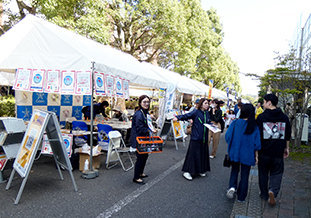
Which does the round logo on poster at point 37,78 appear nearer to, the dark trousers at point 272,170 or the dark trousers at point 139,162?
the dark trousers at point 139,162

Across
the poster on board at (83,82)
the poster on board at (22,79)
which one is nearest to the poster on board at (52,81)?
the poster on board at (22,79)

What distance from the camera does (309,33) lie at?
20.8 metres

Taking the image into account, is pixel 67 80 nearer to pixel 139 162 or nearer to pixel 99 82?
pixel 99 82

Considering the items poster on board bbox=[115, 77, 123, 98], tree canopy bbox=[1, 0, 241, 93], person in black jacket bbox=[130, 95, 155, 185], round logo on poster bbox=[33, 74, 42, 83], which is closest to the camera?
person in black jacket bbox=[130, 95, 155, 185]

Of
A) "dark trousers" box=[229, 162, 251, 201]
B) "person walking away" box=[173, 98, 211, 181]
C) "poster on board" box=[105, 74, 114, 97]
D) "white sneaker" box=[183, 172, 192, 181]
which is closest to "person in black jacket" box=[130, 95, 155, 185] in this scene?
"person walking away" box=[173, 98, 211, 181]

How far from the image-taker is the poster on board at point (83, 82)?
4.49m

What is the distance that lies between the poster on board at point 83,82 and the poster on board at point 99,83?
12 cm

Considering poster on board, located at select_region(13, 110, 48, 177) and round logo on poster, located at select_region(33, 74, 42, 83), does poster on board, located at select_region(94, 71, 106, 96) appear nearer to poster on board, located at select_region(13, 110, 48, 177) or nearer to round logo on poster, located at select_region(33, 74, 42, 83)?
poster on board, located at select_region(13, 110, 48, 177)

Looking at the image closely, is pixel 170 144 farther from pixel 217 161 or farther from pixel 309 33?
pixel 309 33

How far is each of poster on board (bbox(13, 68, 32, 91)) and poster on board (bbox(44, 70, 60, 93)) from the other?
44 centimetres

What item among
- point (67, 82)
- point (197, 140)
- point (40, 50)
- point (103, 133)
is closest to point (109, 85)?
point (67, 82)

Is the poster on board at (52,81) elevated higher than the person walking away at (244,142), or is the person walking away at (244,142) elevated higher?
A: the poster on board at (52,81)

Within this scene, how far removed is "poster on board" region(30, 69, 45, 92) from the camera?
4.99 metres

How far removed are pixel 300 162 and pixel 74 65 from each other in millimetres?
6617
